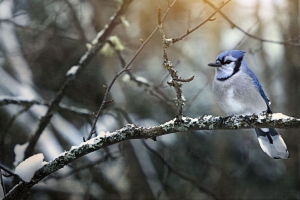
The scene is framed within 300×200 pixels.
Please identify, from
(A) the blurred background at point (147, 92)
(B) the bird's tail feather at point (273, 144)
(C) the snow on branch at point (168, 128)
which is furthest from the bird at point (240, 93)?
(A) the blurred background at point (147, 92)

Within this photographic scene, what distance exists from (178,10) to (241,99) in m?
0.74

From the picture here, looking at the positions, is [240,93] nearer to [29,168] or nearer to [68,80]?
[29,168]

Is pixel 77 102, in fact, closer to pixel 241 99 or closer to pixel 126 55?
pixel 126 55

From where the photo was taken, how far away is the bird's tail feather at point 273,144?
83cm

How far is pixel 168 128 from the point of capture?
66 cm

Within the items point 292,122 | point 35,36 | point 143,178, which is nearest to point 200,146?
point 143,178

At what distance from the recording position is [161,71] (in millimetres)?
1508

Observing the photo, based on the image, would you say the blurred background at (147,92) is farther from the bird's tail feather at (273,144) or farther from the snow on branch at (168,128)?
the snow on branch at (168,128)

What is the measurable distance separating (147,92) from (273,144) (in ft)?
2.15

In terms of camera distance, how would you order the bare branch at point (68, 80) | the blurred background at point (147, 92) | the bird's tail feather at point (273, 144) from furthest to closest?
1. the blurred background at point (147, 92)
2. the bare branch at point (68, 80)
3. the bird's tail feather at point (273, 144)

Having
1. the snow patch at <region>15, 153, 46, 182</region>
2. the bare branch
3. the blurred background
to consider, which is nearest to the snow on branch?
the snow patch at <region>15, 153, 46, 182</region>

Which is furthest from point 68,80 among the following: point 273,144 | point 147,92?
point 273,144

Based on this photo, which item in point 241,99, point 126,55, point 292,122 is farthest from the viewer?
point 126,55

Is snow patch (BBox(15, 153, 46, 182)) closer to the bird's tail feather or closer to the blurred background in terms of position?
the bird's tail feather
